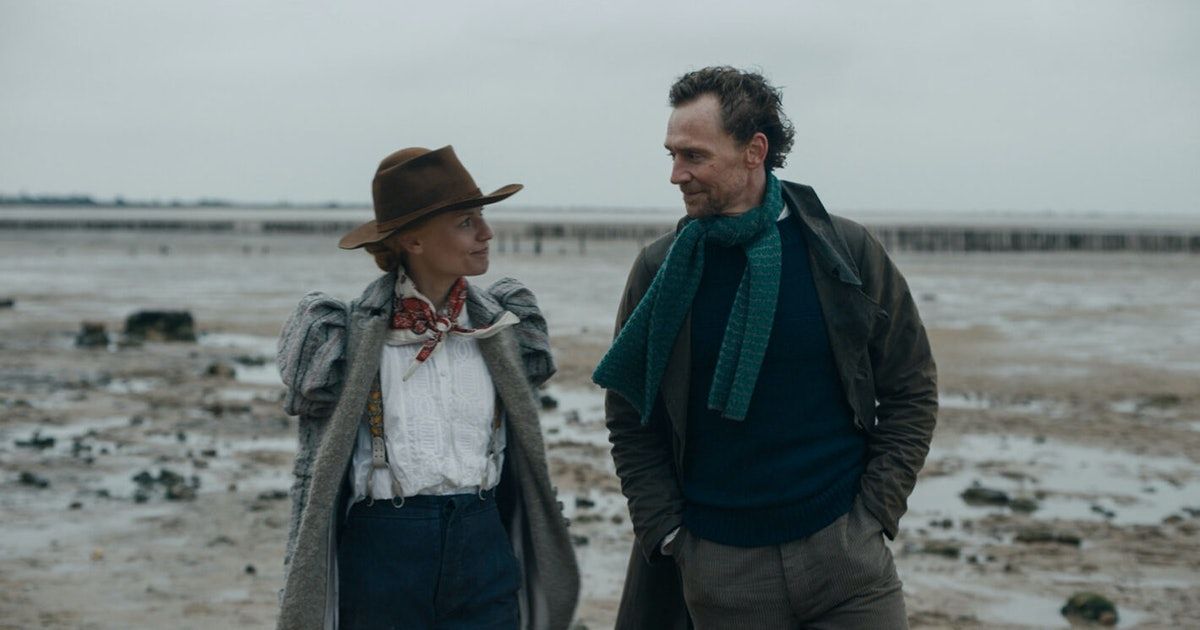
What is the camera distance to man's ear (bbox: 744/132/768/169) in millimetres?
3391

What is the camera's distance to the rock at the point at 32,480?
386 inches

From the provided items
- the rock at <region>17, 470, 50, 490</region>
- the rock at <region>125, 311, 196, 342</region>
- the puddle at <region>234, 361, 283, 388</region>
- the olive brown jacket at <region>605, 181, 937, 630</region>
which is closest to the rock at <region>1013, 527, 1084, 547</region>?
the olive brown jacket at <region>605, 181, 937, 630</region>

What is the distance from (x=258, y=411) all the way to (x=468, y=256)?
10.2 metres

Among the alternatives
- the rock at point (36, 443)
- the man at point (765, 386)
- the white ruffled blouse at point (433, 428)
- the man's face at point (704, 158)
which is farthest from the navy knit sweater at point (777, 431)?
the rock at point (36, 443)

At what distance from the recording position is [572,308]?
26172 millimetres

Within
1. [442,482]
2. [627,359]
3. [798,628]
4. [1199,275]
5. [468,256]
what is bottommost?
[1199,275]

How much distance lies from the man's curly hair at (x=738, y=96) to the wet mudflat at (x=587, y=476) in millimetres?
3853

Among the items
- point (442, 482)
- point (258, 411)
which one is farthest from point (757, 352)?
point (258, 411)

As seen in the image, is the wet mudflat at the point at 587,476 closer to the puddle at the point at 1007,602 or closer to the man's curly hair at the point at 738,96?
the puddle at the point at 1007,602

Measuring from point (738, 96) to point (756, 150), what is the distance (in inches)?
5.7

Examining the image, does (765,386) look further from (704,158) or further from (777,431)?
(704,158)

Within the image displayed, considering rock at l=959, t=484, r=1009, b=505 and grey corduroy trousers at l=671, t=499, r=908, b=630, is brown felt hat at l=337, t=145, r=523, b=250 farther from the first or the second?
rock at l=959, t=484, r=1009, b=505

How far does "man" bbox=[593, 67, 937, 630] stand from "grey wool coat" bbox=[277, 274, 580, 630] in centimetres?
24

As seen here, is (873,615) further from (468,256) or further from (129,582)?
(129,582)
